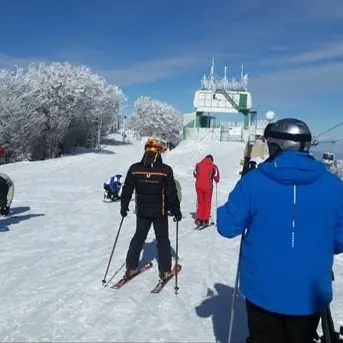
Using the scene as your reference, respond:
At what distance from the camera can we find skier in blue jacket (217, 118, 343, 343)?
310cm

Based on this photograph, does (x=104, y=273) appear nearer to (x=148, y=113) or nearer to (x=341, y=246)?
(x=341, y=246)

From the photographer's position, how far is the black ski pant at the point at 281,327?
126 inches

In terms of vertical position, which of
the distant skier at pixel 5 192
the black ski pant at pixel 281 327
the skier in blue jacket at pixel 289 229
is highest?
the skier in blue jacket at pixel 289 229

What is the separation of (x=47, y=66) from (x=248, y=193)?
5196 cm

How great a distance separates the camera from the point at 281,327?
3.24 metres

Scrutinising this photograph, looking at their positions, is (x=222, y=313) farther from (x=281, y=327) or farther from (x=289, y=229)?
(x=289, y=229)

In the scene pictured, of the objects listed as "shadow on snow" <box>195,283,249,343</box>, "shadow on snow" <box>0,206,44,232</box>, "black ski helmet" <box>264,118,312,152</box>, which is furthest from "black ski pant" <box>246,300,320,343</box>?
"shadow on snow" <box>0,206,44,232</box>

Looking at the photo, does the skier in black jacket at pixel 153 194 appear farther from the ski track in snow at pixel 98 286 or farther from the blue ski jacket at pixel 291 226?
the blue ski jacket at pixel 291 226

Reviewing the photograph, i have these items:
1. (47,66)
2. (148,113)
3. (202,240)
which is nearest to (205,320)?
(202,240)

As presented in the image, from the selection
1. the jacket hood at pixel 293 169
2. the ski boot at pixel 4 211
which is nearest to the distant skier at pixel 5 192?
the ski boot at pixel 4 211

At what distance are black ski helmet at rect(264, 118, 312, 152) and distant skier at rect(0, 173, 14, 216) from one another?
30.4 feet

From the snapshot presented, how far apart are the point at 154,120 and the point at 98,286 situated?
9387 cm

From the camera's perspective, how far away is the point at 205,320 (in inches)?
226

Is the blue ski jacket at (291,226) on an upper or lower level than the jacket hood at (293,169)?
lower
